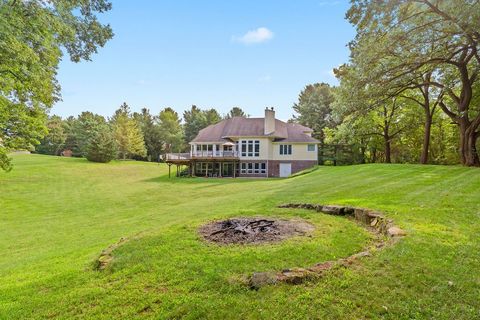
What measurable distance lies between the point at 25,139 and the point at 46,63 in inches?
352

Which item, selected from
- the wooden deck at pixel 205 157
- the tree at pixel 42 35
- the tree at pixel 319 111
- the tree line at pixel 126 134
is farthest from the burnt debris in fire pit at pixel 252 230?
the tree line at pixel 126 134

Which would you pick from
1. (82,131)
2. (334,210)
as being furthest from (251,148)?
(82,131)

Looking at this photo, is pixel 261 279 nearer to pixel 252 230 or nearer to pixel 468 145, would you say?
pixel 252 230

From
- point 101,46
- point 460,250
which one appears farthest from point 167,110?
point 460,250

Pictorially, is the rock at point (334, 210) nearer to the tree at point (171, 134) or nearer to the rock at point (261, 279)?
the rock at point (261, 279)

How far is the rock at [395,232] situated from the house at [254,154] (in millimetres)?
25647

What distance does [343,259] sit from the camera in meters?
4.53

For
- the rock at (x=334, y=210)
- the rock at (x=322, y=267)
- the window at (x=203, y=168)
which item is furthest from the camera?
the window at (x=203, y=168)

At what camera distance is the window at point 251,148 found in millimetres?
31875

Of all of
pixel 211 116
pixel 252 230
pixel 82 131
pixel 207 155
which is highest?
pixel 211 116

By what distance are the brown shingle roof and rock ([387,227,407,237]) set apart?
26013mm

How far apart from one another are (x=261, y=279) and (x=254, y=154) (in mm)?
28093

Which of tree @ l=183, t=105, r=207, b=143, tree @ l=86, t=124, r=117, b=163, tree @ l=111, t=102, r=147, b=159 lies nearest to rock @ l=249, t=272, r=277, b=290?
tree @ l=86, t=124, r=117, b=163

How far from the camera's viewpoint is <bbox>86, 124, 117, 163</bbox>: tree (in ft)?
145
